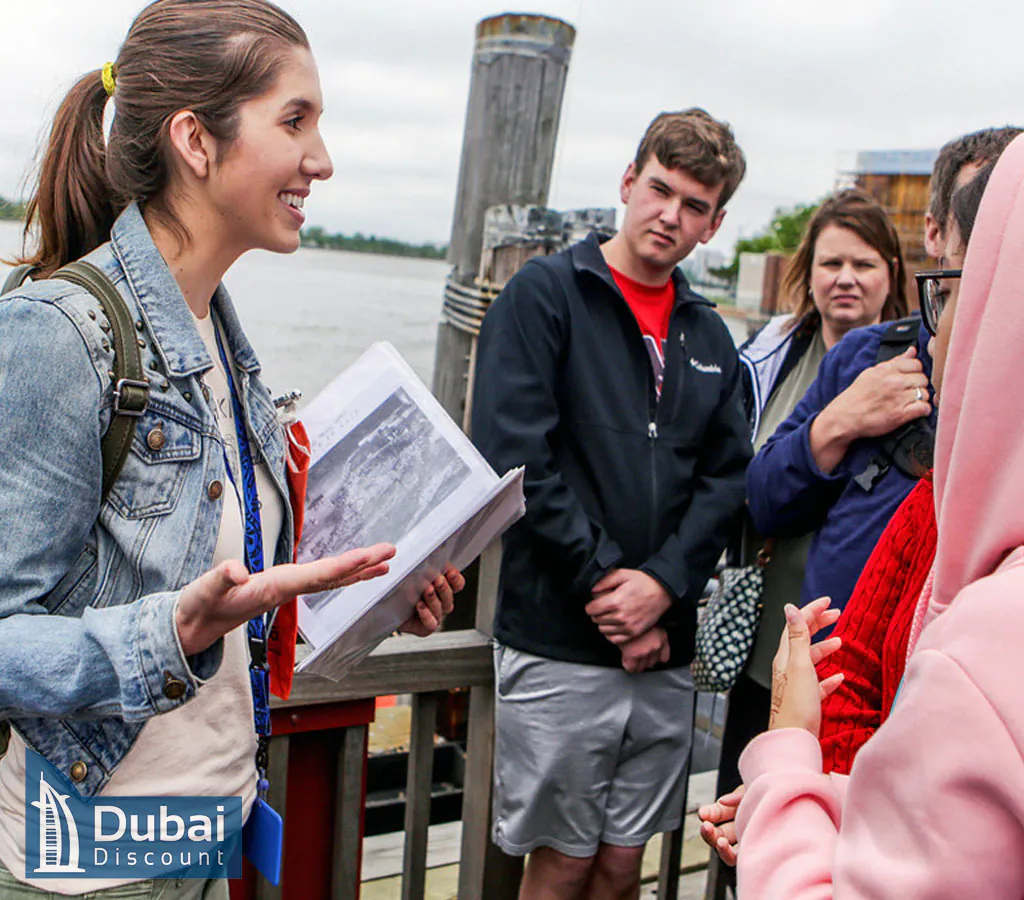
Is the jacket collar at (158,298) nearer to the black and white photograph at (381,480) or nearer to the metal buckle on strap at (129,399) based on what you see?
the metal buckle on strap at (129,399)

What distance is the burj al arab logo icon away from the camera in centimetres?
134

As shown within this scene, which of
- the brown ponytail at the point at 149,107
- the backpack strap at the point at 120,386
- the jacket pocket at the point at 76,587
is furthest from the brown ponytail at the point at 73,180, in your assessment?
the jacket pocket at the point at 76,587

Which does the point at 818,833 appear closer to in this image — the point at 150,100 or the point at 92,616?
the point at 92,616

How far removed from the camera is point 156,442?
52.0 inches

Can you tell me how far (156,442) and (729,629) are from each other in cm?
159

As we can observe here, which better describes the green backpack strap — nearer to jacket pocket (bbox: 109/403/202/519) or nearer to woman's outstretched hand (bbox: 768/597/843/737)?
jacket pocket (bbox: 109/403/202/519)

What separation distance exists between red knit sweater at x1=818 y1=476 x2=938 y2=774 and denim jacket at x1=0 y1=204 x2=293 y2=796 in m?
1.00

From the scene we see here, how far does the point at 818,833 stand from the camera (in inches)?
41.4

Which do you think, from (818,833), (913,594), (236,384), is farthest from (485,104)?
(818,833)

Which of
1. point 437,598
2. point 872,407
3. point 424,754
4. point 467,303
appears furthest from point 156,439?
point 467,303

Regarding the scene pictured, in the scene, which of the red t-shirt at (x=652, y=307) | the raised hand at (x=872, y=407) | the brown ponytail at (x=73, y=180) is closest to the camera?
the brown ponytail at (x=73, y=180)

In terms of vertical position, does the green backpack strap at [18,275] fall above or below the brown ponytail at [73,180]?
below

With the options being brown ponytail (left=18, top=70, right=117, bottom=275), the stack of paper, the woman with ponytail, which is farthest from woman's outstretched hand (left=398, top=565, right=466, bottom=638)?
brown ponytail (left=18, top=70, right=117, bottom=275)

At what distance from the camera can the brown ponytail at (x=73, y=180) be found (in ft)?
4.90
